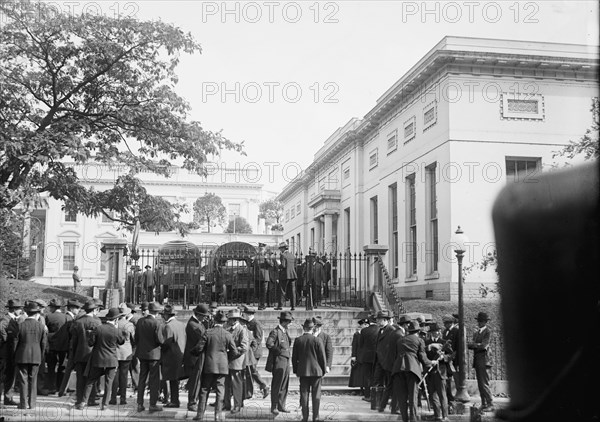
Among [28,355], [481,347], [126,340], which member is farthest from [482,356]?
[28,355]

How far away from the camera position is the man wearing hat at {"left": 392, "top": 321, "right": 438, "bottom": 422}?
38.7 ft

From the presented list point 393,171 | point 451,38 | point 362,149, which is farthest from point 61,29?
point 362,149

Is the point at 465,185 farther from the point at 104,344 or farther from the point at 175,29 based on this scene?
the point at 104,344

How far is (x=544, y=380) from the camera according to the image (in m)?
1.25

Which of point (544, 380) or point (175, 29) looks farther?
point (175, 29)

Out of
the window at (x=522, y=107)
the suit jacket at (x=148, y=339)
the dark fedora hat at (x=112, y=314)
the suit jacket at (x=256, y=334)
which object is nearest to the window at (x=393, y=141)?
the window at (x=522, y=107)

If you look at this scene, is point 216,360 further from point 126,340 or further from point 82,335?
point 82,335

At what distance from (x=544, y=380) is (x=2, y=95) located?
18.7 m

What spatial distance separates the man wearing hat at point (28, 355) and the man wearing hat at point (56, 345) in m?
1.46

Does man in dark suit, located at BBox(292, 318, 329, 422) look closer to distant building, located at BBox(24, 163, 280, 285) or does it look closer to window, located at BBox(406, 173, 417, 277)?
window, located at BBox(406, 173, 417, 277)

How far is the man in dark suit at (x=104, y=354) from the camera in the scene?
1259 cm

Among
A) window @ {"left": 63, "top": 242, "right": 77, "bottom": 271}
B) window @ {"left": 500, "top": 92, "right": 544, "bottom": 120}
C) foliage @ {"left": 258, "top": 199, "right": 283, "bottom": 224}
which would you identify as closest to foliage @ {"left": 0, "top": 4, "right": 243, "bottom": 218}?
window @ {"left": 500, "top": 92, "right": 544, "bottom": 120}

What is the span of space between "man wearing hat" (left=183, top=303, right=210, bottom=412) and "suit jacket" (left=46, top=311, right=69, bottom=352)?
115 inches

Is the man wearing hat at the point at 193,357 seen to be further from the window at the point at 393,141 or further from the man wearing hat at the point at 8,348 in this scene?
the window at the point at 393,141
